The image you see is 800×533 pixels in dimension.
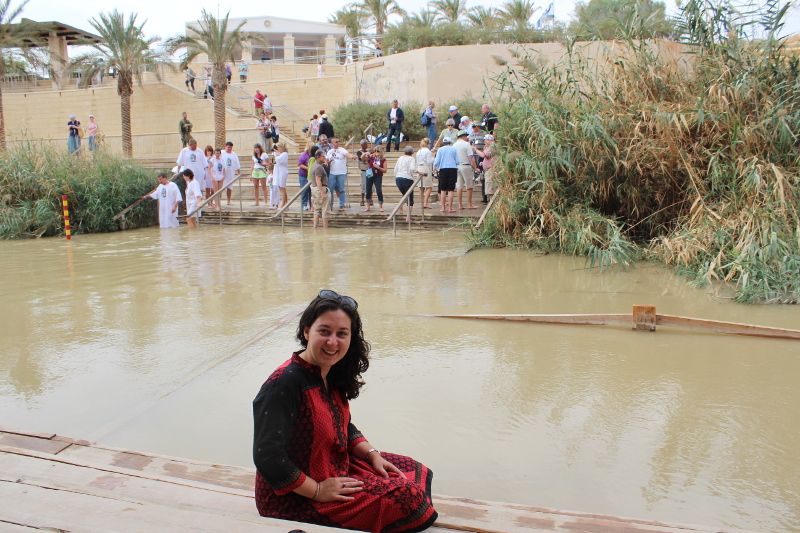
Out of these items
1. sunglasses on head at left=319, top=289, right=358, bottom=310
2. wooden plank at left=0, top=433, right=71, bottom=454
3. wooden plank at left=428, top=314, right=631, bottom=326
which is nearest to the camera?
sunglasses on head at left=319, top=289, right=358, bottom=310

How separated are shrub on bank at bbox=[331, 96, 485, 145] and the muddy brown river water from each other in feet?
49.2

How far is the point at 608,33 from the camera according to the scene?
2656cm

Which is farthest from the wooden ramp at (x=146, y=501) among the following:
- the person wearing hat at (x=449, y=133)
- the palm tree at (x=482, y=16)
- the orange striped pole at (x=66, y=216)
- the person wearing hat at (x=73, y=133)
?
the palm tree at (x=482, y=16)

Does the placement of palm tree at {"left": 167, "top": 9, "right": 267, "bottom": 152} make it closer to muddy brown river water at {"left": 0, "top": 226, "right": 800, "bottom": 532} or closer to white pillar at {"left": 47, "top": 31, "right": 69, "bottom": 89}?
white pillar at {"left": 47, "top": 31, "right": 69, "bottom": 89}

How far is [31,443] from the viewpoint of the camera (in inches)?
139

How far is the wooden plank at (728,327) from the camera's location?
5707 mm

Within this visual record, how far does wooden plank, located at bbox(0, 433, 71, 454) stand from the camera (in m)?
3.47

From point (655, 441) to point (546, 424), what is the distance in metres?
0.64

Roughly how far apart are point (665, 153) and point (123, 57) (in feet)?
71.9

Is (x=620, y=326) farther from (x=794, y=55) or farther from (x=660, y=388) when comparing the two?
(x=794, y=55)

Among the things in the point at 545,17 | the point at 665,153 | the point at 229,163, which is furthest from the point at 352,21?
the point at 665,153

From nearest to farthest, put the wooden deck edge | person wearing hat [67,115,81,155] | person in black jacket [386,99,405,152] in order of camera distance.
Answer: the wooden deck edge
person in black jacket [386,99,405,152]
person wearing hat [67,115,81,155]

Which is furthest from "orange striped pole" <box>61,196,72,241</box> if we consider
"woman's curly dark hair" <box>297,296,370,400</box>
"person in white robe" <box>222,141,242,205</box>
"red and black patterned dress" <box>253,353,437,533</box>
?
"red and black patterned dress" <box>253,353,437,533</box>

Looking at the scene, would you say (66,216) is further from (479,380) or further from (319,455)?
(319,455)
